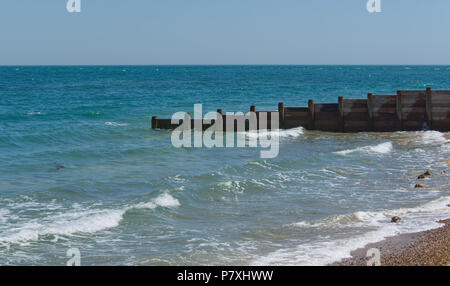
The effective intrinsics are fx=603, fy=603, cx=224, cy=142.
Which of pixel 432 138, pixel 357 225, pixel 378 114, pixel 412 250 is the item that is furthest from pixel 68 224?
pixel 378 114

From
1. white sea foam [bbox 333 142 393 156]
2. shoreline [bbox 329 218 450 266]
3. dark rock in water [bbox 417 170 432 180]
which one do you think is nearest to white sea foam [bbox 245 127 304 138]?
white sea foam [bbox 333 142 393 156]

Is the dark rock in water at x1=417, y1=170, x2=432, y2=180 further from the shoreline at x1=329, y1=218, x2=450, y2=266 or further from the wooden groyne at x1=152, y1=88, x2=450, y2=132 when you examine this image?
the wooden groyne at x1=152, y1=88, x2=450, y2=132

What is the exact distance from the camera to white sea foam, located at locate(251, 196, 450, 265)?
1159 cm

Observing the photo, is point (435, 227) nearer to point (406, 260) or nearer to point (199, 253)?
point (406, 260)

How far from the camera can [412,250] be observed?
37.6 ft

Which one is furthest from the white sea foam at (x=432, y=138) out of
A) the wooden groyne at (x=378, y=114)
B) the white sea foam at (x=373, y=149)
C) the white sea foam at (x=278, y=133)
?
the white sea foam at (x=278, y=133)

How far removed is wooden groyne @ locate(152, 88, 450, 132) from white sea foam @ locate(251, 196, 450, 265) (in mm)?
13258

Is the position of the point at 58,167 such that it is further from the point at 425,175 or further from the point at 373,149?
the point at 425,175

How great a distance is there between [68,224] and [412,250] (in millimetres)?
7779

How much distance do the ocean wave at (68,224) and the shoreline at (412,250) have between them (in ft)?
19.6

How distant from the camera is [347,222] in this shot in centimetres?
1426
